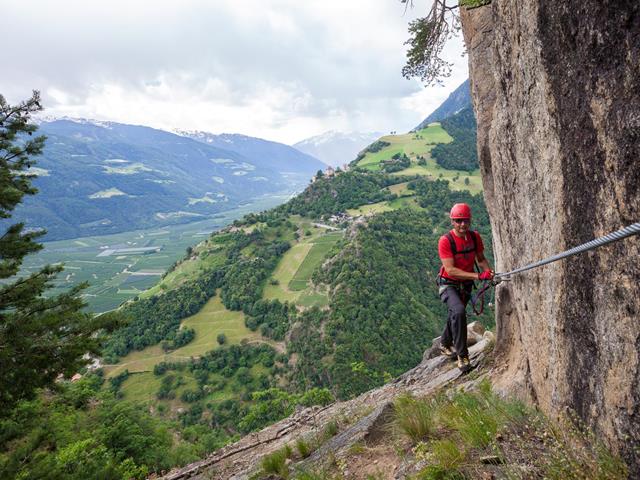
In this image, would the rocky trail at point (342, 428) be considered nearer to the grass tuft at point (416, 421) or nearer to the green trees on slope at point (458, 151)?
the grass tuft at point (416, 421)

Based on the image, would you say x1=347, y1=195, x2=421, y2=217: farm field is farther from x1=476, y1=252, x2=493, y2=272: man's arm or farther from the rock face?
the rock face

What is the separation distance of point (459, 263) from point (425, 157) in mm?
162090

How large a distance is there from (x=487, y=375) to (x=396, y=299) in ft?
221

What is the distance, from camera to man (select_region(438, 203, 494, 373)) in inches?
217

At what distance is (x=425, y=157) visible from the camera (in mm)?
157375

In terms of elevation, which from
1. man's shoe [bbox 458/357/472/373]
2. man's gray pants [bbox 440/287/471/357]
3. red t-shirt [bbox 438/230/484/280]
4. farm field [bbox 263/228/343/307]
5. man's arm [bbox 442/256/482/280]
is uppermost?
red t-shirt [bbox 438/230/484/280]

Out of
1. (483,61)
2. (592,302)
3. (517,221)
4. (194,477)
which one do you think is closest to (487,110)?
(483,61)

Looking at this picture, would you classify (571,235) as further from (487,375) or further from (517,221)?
(487,375)

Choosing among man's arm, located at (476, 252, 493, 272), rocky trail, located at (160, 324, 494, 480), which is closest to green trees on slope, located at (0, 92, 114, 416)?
rocky trail, located at (160, 324, 494, 480)

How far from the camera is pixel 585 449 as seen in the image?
2.74m

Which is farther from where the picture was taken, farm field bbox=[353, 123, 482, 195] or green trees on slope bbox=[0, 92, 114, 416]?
farm field bbox=[353, 123, 482, 195]

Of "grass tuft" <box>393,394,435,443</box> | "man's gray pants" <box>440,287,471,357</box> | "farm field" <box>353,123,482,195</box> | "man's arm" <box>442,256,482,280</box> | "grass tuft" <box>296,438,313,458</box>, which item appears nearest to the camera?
"grass tuft" <box>393,394,435,443</box>

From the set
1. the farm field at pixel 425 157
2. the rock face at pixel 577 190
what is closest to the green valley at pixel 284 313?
the farm field at pixel 425 157

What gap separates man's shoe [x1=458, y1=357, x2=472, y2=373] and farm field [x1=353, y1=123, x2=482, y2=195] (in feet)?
341
